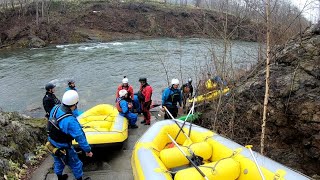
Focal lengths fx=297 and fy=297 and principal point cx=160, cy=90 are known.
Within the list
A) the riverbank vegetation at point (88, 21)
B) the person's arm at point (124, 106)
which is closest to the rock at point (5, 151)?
the person's arm at point (124, 106)

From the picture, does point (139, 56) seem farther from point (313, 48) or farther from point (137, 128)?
point (313, 48)

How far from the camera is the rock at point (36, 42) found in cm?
2767

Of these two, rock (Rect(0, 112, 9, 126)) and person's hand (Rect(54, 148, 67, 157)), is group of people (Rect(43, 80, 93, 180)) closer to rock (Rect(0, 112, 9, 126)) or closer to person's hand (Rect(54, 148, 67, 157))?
person's hand (Rect(54, 148, 67, 157))

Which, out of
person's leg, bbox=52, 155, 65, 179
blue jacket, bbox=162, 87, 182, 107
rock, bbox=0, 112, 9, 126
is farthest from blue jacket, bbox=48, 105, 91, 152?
blue jacket, bbox=162, 87, 182, 107

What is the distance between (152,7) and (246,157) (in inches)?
1492

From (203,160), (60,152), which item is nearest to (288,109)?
(203,160)

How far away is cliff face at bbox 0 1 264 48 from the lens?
29923mm

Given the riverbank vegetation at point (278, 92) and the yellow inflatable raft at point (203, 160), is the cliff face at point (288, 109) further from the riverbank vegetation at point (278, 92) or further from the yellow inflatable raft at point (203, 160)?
the yellow inflatable raft at point (203, 160)

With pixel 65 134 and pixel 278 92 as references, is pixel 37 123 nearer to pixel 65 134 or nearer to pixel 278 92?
pixel 65 134

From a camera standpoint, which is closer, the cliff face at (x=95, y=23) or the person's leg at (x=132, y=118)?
the person's leg at (x=132, y=118)

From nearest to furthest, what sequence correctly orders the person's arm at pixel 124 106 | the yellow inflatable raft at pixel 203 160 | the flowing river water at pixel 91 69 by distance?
the yellow inflatable raft at pixel 203 160
the person's arm at pixel 124 106
the flowing river water at pixel 91 69

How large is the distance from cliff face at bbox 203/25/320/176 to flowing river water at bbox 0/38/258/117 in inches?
86.1

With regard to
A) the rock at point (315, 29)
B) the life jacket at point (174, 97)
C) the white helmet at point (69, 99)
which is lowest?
the life jacket at point (174, 97)

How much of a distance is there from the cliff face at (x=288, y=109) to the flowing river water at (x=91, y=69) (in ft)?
7.17
